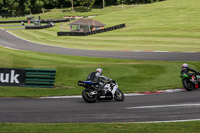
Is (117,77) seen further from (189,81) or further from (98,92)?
(98,92)

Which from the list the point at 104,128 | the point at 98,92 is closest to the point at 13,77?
the point at 98,92

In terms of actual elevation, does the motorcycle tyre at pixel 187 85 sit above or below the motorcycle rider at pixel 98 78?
Result: below

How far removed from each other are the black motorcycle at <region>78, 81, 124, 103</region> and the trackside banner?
598 cm

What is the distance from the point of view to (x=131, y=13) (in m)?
102

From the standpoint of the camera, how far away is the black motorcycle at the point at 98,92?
1683cm

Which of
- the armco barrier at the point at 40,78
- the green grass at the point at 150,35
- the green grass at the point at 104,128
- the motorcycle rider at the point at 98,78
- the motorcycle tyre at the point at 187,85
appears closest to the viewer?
the green grass at the point at 104,128

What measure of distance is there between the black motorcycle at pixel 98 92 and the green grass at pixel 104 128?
4.57m

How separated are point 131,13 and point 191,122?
9201 centimetres

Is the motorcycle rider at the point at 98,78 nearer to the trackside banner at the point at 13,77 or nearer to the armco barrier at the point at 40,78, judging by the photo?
the armco barrier at the point at 40,78

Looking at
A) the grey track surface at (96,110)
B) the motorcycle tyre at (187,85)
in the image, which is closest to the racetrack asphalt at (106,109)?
the grey track surface at (96,110)

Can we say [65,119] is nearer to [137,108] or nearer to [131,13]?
[137,108]

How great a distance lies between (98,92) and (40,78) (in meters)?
5.60

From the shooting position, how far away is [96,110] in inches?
592

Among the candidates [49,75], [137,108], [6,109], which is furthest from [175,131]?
[49,75]
